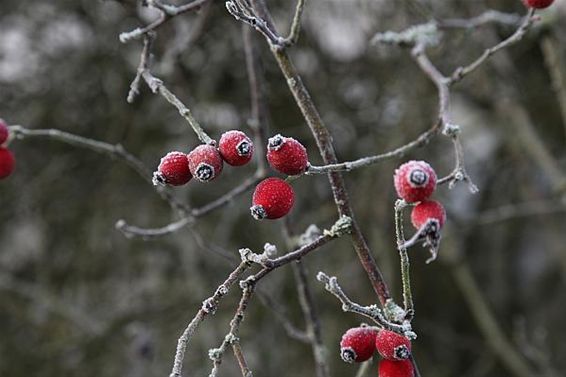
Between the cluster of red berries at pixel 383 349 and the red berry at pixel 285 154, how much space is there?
0.98 feet

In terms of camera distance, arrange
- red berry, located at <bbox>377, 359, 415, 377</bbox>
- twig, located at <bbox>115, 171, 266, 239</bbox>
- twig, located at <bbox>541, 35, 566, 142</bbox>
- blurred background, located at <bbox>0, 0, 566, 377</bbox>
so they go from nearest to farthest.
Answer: red berry, located at <bbox>377, 359, 415, 377</bbox>
twig, located at <bbox>115, 171, 266, 239</bbox>
twig, located at <bbox>541, 35, 566, 142</bbox>
blurred background, located at <bbox>0, 0, 566, 377</bbox>

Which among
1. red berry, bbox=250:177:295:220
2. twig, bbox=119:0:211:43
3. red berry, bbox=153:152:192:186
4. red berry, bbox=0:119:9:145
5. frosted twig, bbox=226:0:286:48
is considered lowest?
red berry, bbox=250:177:295:220

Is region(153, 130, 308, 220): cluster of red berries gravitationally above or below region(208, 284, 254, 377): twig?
above

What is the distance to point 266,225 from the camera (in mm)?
3443

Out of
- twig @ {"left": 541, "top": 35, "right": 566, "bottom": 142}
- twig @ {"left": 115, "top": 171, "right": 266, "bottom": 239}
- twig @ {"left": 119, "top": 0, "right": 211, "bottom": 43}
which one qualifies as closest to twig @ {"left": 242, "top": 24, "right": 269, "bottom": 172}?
twig @ {"left": 115, "top": 171, "right": 266, "bottom": 239}

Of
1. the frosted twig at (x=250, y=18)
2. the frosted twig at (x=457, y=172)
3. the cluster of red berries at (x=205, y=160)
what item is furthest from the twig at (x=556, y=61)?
the cluster of red berries at (x=205, y=160)

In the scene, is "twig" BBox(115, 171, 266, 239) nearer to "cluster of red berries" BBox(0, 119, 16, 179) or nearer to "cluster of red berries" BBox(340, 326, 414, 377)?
"cluster of red berries" BBox(0, 119, 16, 179)

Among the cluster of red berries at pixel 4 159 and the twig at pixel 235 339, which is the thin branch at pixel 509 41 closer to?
the twig at pixel 235 339

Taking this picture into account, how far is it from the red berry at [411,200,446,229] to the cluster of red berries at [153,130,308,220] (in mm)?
174

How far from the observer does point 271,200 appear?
1.13m

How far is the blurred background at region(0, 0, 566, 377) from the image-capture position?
10.3 feet

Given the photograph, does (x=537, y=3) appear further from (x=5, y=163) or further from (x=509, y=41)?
(x=5, y=163)

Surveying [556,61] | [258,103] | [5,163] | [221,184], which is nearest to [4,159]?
[5,163]

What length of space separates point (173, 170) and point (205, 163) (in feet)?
0.21
